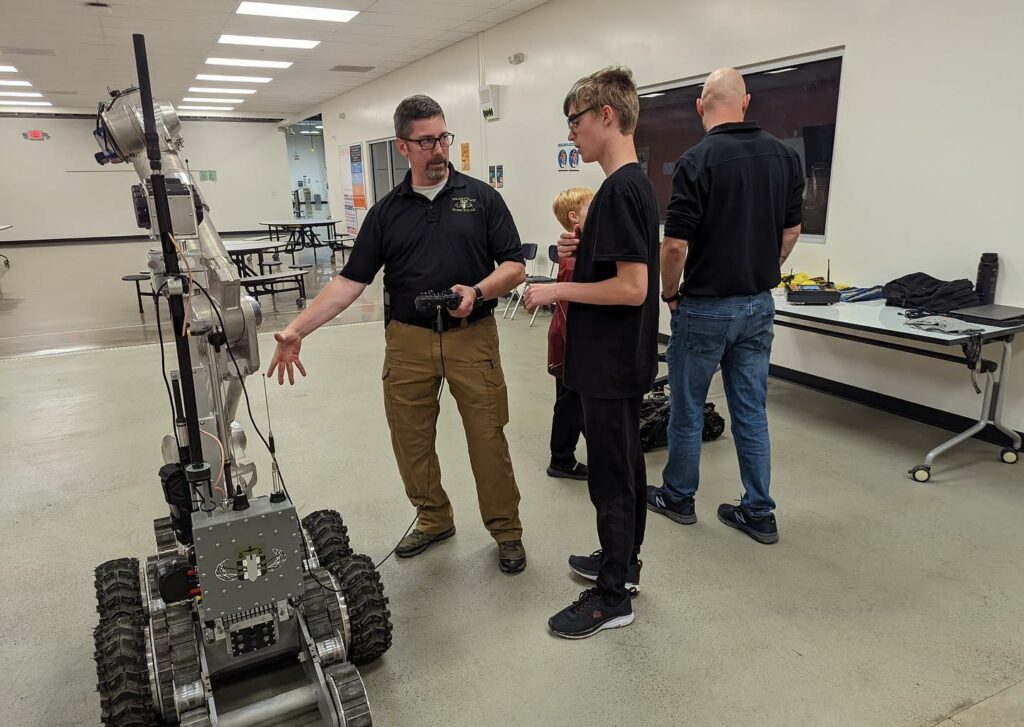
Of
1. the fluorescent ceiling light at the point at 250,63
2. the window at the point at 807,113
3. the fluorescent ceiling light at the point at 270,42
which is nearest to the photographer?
the window at the point at 807,113

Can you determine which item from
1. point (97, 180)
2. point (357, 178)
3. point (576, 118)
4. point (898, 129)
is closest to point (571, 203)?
point (576, 118)

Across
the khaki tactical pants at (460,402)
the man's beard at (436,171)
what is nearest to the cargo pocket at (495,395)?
the khaki tactical pants at (460,402)

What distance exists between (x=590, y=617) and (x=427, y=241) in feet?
4.46

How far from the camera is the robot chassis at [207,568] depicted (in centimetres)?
156

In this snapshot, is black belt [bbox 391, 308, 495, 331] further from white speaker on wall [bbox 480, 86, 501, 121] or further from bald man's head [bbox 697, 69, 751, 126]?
white speaker on wall [bbox 480, 86, 501, 121]

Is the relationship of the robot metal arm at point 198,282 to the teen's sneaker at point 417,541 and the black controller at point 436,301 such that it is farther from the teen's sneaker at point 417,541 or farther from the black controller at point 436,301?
the teen's sneaker at point 417,541

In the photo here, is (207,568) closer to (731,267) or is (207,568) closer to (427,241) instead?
(427,241)

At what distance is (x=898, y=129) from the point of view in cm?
386

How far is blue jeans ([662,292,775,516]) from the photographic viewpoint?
251cm

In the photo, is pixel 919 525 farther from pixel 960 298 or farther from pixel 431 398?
pixel 431 398

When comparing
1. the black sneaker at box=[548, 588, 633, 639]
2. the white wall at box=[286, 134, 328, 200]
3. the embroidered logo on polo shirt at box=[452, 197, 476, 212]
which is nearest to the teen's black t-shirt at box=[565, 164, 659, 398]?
the embroidered logo on polo shirt at box=[452, 197, 476, 212]

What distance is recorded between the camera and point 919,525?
279cm

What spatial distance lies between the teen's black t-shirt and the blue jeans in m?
0.66

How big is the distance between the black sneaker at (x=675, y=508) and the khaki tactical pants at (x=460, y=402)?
0.71 m
